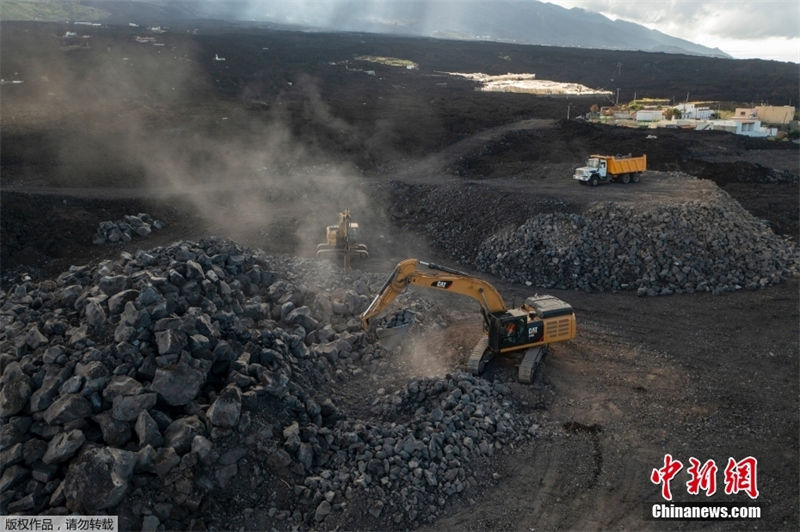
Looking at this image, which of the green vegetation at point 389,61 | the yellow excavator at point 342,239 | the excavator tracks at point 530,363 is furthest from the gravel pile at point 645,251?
the green vegetation at point 389,61

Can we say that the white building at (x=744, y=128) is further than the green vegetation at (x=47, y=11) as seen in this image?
No

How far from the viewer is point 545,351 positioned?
12.9 metres

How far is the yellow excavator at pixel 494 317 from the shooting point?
462 inches

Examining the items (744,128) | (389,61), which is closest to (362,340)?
(744,128)

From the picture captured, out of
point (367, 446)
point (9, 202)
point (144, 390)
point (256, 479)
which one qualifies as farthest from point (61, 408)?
point (9, 202)

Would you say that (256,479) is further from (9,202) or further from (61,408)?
(9,202)

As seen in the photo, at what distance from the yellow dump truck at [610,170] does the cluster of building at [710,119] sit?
2537cm

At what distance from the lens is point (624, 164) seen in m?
23.5

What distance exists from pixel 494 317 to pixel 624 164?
1444 centimetres

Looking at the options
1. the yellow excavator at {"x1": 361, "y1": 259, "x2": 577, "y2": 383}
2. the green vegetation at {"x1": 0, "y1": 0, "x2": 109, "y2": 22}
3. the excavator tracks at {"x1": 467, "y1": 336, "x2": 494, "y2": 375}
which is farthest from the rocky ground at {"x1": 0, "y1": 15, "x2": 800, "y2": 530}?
the green vegetation at {"x1": 0, "y1": 0, "x2": 109, "y2": 22}

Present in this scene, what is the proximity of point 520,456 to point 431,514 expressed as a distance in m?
2.13

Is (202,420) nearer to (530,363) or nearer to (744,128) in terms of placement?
(530,363)

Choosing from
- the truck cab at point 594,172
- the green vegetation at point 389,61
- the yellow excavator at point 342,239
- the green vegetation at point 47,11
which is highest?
the green vegetation at point 47,11

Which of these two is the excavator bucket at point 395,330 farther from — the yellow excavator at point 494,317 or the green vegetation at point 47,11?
the green vegetation at point 47,11
